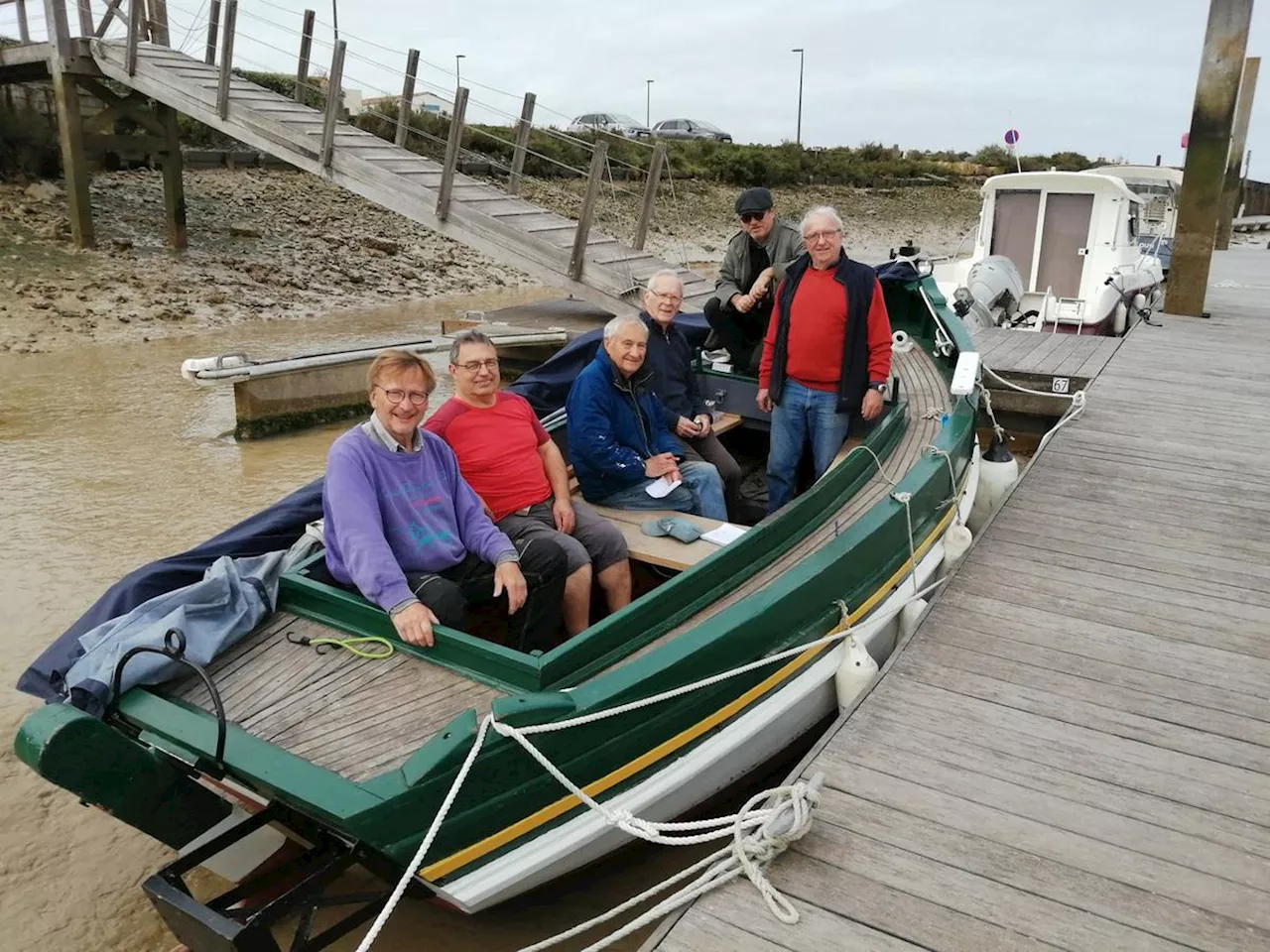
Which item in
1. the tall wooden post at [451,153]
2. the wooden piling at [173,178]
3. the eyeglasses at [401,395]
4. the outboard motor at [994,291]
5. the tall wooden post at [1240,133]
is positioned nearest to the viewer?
the eyeglasses at [401,395]

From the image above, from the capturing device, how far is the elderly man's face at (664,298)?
4.54m

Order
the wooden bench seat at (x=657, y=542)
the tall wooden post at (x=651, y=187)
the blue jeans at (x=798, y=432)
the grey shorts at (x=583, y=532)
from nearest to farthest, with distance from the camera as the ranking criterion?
the grey shorts at (x=583, y=532), the wooden bench seat at (x=657, y=542), the blue jeans at (x=798, y=432), the tall wooden post at (x=651, y=187)

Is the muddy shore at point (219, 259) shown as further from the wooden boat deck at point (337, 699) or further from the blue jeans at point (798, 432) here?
the wooden boat deck at point (337, 699)

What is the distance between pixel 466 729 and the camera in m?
2.39

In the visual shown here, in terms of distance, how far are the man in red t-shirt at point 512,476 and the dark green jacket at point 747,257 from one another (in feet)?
6.58

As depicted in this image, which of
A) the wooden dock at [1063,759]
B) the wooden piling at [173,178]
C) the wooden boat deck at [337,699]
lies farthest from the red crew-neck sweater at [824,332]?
the wooden piling at [173,178]

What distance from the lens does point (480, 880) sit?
255 cm

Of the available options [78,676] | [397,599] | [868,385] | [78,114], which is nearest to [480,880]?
[397,599]

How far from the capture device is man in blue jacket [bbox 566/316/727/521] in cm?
407

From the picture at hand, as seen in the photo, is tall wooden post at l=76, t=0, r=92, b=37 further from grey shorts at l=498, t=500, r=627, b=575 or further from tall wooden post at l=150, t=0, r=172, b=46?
grey shorts at l=498, t=500, r=627, b=575

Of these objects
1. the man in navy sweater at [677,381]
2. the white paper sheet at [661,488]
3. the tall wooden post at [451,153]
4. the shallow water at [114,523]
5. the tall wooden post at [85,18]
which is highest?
the tall wooden post at [85,18]

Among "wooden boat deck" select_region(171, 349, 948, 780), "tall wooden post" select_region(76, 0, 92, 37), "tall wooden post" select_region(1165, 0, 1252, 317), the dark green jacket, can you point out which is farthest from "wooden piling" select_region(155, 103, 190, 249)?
"wooden boat deck" select_region(171, 349, 948, 780)

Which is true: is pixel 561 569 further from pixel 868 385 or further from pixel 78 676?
pixel 868 385

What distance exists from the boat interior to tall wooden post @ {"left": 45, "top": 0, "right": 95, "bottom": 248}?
11.9 m
